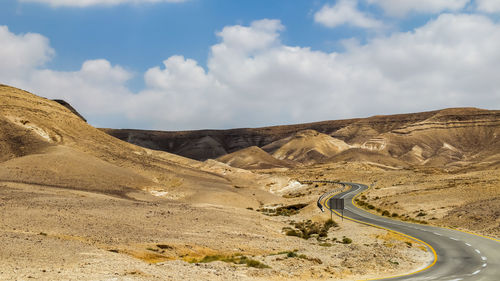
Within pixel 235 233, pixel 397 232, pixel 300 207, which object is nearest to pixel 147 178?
pixel 300 207

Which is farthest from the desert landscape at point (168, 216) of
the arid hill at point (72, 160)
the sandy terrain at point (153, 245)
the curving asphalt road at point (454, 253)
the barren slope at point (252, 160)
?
the barren slope at point (252, 160)

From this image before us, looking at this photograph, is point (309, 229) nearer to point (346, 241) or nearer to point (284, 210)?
point (346, 241)

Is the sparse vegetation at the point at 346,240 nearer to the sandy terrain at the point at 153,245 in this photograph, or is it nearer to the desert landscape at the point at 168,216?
the desert landscape at the point at 168,216

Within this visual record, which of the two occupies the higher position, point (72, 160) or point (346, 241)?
point (72, 160)

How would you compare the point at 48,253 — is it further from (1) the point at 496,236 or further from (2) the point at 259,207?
(2) the point at 259,207

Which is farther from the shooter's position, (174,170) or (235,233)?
(174,170)

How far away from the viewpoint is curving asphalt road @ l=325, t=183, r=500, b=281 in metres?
21.6

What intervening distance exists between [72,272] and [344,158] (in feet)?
503

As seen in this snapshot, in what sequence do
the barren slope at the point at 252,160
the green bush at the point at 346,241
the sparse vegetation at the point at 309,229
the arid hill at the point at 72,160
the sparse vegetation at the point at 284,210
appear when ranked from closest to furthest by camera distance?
the green bush at the point at 346,241 < the sparse vegetation at the point at 309,229 < the arid hill at the point at 72,160 < the sparse vegetation at the point at 284,210 < the barren slope at the point at 252,160

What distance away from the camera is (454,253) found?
1120 inches

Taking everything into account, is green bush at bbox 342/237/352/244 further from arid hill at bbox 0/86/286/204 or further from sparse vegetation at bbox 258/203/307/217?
arid hill at bbox 0/86/286/204

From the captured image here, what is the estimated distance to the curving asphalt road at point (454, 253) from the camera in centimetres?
2159

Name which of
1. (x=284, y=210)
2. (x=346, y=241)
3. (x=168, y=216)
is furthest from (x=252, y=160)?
(x=346, y=241)

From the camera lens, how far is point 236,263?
2298 cm
